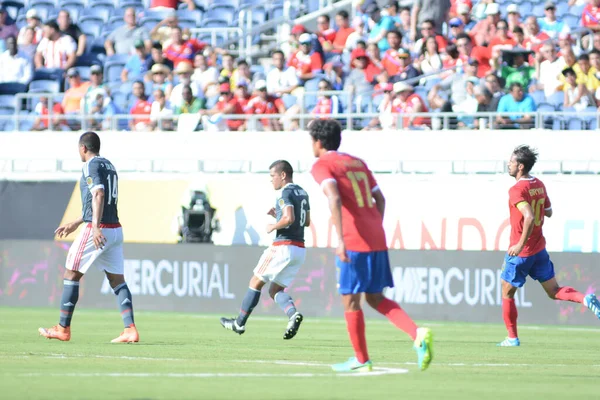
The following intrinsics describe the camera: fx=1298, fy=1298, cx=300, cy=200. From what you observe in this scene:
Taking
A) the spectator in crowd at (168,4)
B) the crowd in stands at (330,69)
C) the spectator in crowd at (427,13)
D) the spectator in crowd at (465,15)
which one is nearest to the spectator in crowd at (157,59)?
the crowd in stands at (330,69)

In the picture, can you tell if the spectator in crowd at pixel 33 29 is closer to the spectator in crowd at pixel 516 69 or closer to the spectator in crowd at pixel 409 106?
the spectator in crowd at pixel 409 106

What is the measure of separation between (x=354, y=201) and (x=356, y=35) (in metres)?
15.0

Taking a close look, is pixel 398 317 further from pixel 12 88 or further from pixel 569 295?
pixel 12 88

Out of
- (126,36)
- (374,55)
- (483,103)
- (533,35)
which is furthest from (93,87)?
(533,35)

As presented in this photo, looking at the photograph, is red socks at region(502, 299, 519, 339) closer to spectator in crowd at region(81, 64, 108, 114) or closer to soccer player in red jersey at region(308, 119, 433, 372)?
soccer player in red jersey at region(308, 119, 433, 372)

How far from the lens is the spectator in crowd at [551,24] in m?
23.3

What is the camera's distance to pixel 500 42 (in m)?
22.7

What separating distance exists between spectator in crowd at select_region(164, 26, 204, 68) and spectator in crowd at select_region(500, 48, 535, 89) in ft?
22.0

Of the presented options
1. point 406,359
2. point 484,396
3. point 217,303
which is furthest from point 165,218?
point 484,396

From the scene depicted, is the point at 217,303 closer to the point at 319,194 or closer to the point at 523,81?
the point at 319,194

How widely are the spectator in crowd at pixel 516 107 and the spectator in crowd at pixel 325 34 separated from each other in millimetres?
4774

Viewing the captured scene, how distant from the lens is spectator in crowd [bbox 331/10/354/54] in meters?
25.2

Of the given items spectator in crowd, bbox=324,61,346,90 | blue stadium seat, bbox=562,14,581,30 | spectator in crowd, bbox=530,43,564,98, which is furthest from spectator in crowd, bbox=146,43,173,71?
blue stadium seat, bbox=562,14,581,30

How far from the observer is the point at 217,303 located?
21.6 meters
